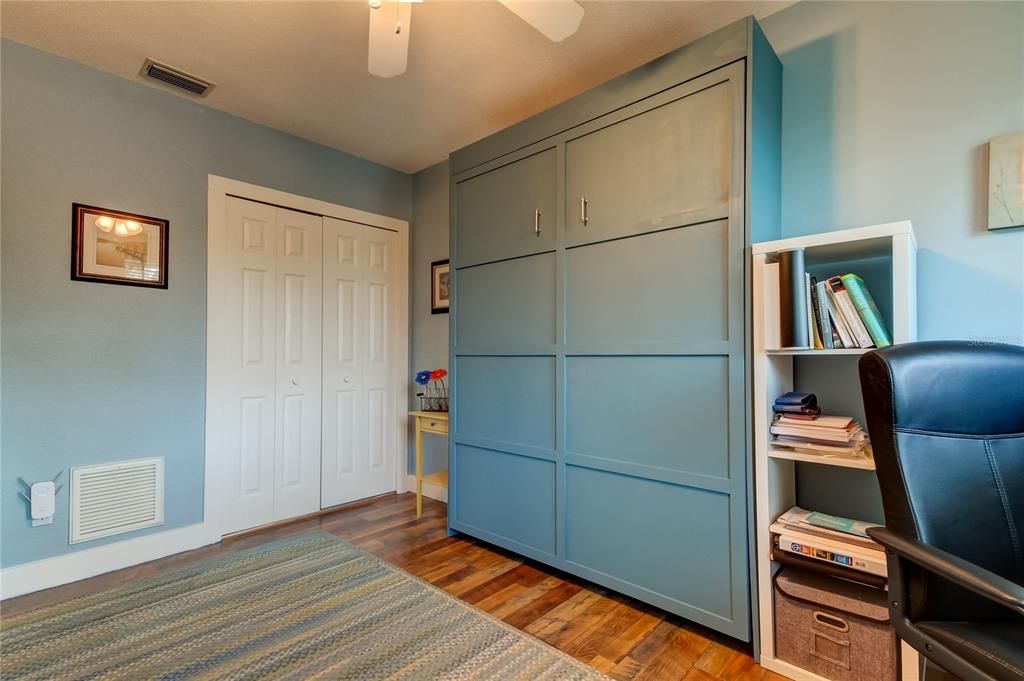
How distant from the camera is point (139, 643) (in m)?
1.74

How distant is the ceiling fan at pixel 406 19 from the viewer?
147 cm

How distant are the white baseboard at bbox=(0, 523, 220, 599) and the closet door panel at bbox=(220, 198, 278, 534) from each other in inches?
8.0

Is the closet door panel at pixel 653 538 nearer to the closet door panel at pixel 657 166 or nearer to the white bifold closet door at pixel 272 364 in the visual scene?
the closet door panel at pixel 657 166

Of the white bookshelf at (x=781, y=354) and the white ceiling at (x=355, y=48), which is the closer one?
the white bookshelf at (x=781, y=354)

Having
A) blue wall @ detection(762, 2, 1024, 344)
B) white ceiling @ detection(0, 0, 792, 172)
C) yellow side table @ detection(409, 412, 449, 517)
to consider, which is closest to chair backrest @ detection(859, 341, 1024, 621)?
blue wall @ detection(762, 2, 1024, 344)

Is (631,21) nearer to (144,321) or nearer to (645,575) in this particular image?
(645,575)

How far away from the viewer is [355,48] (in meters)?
2.22

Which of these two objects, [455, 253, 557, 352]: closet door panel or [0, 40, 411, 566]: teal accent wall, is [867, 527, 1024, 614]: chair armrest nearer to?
[455, 253, 557, 352]: closet door panel

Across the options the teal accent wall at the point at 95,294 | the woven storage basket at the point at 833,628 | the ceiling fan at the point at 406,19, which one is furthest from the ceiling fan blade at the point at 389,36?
the woven storage basket at the point at 833,628

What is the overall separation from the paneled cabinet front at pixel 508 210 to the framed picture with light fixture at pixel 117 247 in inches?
65.2

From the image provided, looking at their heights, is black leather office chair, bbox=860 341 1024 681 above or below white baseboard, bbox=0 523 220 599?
above

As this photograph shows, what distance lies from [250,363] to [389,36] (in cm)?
218

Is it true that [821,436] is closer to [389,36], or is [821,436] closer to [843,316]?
[843,316]

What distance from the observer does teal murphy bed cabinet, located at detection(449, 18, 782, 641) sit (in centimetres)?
173
